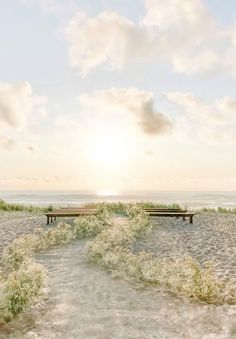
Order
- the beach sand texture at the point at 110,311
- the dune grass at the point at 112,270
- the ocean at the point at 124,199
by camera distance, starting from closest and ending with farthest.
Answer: the beach sand texture at the point at 110,311 < the dune grass at the point at 112,270 < the ocean at the point at 124,199

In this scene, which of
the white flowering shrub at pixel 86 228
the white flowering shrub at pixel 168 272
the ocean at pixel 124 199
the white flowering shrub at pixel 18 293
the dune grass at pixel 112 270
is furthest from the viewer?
the ocean at pixel 124 199

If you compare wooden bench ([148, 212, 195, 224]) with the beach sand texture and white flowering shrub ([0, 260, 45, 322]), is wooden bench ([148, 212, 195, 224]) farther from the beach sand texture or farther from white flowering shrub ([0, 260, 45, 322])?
white flowering shrub ([0, 260, 45, 322])

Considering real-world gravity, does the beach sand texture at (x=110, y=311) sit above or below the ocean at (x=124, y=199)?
below

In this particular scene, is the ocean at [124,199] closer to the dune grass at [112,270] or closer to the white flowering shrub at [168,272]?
the dune grass at [112,270]

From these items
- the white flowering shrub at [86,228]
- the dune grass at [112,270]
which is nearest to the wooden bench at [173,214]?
the white flowering shrub at [86,228]

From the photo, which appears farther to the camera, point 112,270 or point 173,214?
point 173,214

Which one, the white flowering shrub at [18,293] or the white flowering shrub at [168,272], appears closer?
the white flowering shrub at [18,293]

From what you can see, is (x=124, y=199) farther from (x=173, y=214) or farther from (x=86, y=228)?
(x=86, y=228)

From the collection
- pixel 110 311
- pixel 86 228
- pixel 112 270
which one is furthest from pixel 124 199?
pixel 110 311

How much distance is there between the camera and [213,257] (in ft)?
39.6

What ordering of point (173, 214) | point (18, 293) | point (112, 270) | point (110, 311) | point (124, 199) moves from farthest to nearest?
1. point (124, 199)
2. point (173, 214)
3. point (112, 270)
4. point (110, 311)
5. point (18, 293)

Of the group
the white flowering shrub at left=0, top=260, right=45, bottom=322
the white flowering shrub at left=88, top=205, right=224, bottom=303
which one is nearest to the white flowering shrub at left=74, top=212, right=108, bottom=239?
the white flowering shrub at left=88, top=205, right=224, bottom=303

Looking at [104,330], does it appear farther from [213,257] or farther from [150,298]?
[213,257]

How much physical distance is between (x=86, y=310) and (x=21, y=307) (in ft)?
3.66
